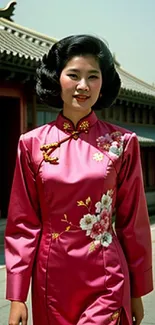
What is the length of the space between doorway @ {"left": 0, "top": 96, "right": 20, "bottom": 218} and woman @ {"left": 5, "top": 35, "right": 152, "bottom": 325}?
8.97 meters

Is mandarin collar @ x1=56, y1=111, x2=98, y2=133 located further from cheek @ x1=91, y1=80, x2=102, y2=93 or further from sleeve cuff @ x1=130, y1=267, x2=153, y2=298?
sleeve cuff @ x1=130, y1=267, x2=153, y2=298

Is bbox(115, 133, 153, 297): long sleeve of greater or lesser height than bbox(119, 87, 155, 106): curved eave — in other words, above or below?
above

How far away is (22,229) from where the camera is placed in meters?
2.28

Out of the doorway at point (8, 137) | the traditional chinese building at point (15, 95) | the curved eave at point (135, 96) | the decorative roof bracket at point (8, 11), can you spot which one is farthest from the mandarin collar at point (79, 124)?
the decorative roof bracket at point (8, 11)

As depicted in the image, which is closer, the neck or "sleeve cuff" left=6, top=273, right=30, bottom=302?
"sleeve cuff" left=6, top=273, right=30, bottom=302

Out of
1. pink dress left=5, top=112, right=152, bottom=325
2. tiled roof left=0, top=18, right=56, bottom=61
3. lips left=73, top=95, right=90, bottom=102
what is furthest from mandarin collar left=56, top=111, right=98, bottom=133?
tiled roof left=0, top=18, right=56, bottom=61

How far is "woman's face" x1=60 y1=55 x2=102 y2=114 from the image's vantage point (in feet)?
7.51

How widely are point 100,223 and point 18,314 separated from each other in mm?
463

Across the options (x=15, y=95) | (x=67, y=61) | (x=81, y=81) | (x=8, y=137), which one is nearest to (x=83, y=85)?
(x=81, y=81)

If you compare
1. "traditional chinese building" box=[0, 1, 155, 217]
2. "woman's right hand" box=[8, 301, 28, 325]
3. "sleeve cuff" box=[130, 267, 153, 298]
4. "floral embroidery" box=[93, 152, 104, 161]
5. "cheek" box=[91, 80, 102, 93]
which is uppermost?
"cheek" box=[91, 80, 102, 93]

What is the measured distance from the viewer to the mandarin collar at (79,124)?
2365mm

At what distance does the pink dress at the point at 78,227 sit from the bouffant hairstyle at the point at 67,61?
0.13 metres

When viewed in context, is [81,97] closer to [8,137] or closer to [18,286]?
[18,286]

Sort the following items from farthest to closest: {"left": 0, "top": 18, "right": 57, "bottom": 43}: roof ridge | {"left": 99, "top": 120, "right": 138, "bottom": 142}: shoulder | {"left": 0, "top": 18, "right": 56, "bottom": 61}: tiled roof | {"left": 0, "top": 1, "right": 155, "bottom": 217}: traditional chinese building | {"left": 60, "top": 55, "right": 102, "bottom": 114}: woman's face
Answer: {"left": 0, "top": 18, "right": 57, "bottom": 43}: roof ridge < {"left": 0, "top": 18, "right": 56, "bottom": 61}: tiled roof < {"left": 0, "top": 1, "right": 155, "bottom": 217}: traditional chinese building < {"left": 99, "top": 120, "right": 138, "bottom": 142}: shoulder < {"left": 60, "top": 55, "right": 102, "bottom": 114}: woman's face
